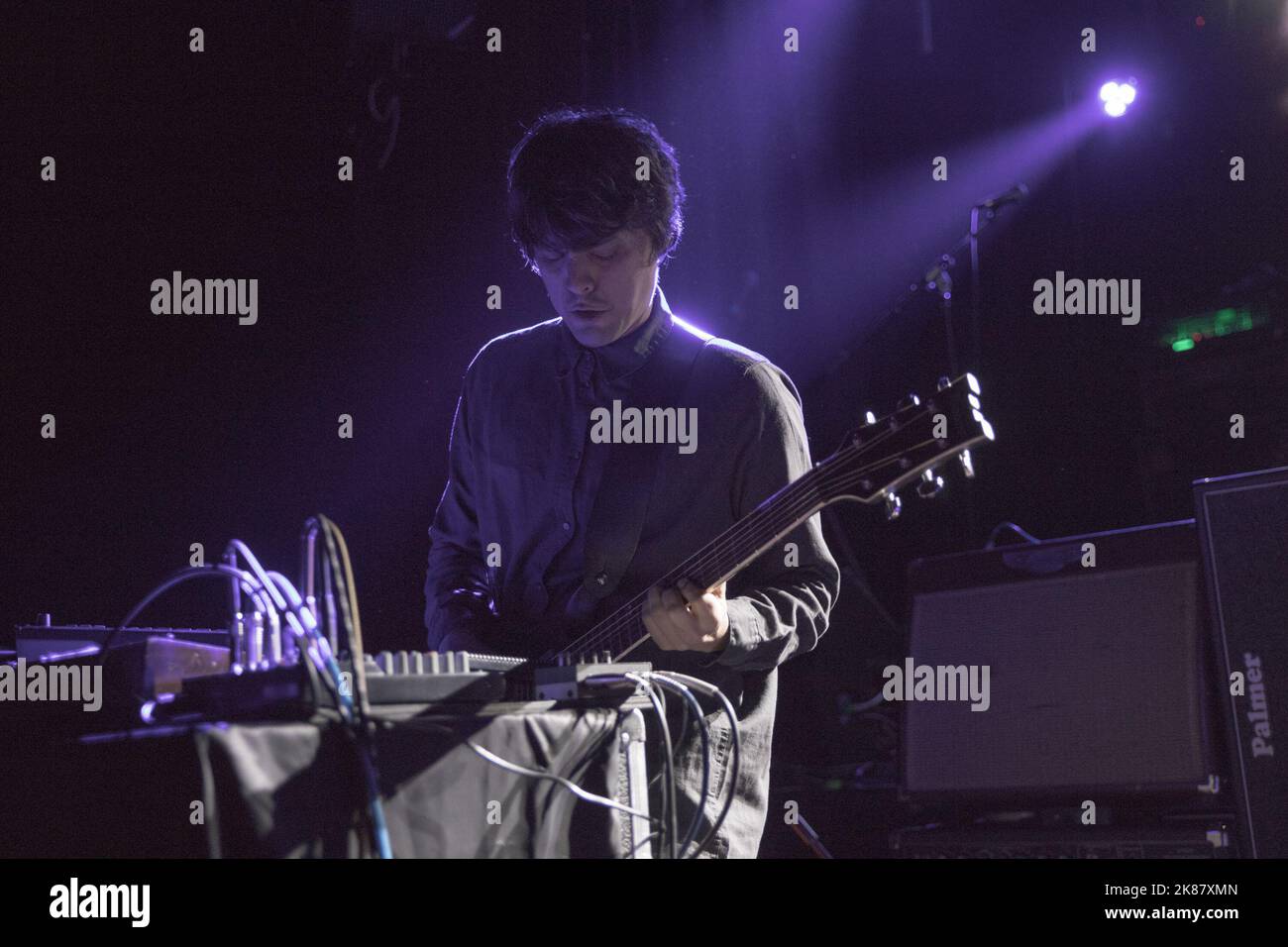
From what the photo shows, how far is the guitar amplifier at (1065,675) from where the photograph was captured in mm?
2496

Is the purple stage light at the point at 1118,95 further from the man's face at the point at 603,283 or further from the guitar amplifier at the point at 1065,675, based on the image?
the man's face at the point at 603,283

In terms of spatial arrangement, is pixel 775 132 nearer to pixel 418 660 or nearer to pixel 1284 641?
pixel 1284 641

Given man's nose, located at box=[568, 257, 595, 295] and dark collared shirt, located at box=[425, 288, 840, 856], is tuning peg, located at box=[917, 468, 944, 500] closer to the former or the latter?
dark collared shirt, located at box=[425, 288, 840, 856]

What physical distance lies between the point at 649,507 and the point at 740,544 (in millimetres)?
296

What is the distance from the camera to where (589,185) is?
2270mm

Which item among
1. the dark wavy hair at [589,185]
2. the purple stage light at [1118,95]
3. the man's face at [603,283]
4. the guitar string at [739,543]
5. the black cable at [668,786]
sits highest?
the purple stage light at [1118,95]

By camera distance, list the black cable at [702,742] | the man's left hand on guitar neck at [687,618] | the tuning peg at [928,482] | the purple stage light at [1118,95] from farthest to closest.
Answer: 1. the purple stage light at [1118,95]
2. the tuning peg at [928,482]
3. the man's left hand on guitar neck at [687,618]
4. the black cable at [702,742]

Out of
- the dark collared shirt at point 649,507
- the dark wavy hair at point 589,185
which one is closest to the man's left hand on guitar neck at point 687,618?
the dark collared shirt at point 649,507

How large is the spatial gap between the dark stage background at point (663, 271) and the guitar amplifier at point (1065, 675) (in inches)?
19.6

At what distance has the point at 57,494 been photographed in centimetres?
299

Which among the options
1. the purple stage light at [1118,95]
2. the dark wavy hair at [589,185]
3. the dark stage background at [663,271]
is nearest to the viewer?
the dark wavy hair at [589,185]

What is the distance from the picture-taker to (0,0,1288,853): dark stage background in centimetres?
306
